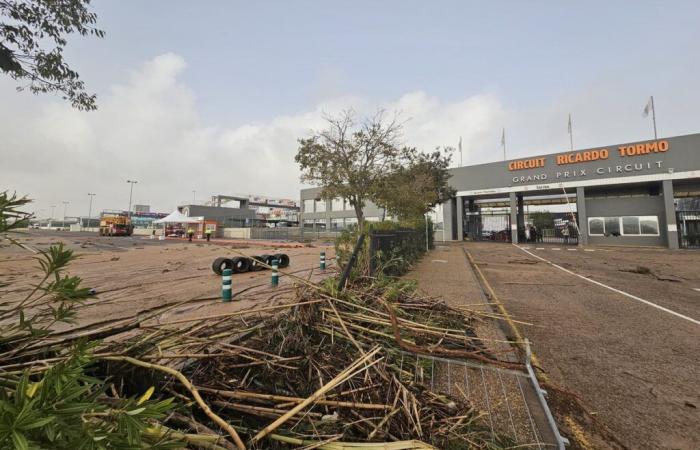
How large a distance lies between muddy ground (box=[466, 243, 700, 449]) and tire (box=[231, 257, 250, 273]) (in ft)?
26.0

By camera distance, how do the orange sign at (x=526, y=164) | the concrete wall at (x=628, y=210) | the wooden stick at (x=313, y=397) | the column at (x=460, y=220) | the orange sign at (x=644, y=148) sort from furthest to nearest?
the column at (x=460, y=220) < the orange sign at (x=526, y=164) < the concrete wall at (x=628, y=210) < the orange sign at (x=644, y=148) < the wooden stick at (x=313, y=397)

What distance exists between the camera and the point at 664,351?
3777 millimetres

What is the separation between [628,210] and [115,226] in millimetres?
59616

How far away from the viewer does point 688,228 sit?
25922mm

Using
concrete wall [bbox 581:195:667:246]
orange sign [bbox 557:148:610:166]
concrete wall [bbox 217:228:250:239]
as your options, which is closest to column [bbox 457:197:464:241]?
orange sign [bbox 557:148:610:166]

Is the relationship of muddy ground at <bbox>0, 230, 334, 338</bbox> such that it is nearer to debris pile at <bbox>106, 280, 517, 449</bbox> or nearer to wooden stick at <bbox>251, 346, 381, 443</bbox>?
debris pile at <bbox>106, 280, 517, 449</bbox>

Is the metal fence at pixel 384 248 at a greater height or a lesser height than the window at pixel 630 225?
lesser

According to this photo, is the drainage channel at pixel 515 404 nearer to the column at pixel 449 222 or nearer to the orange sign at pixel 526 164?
the orange sign at pixel 526 164

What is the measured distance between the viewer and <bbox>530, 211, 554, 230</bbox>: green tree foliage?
186ft

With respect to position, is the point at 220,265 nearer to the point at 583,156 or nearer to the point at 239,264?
the point at 239,264

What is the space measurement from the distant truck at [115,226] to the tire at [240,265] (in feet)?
134

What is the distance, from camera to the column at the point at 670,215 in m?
24.0

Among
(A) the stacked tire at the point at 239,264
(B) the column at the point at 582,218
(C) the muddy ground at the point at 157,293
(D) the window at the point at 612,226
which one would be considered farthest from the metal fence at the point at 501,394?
(D) the window at the point at 612,226

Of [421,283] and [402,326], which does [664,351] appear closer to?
[402,326]
